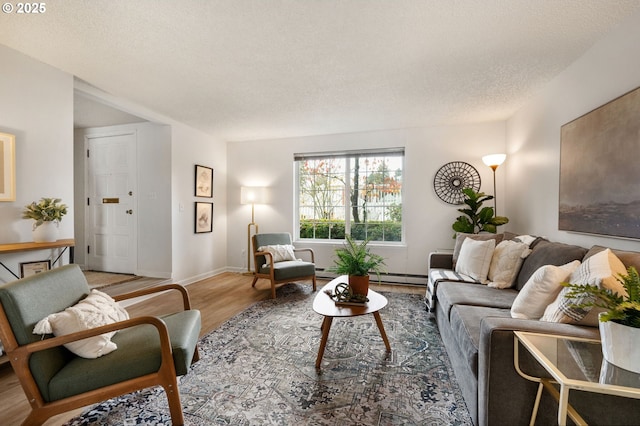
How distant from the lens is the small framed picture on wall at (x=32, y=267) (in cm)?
227

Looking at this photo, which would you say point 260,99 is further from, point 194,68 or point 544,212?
point 544,212

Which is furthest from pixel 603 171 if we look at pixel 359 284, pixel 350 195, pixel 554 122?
pixel 350 195

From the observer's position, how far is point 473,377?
4.59 feet

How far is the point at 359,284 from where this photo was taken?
2242 millimetres

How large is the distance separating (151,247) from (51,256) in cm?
155

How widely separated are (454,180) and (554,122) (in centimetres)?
149

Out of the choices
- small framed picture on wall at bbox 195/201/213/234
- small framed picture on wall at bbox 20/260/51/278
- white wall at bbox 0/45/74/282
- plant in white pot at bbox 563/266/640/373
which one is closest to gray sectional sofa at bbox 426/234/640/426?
plant in white pot at bbox 563/266/640/373

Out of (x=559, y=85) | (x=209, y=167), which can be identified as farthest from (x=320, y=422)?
(x=209, y=167)

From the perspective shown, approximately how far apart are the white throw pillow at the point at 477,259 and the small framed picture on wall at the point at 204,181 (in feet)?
13.1

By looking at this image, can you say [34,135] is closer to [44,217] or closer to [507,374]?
[44,217]

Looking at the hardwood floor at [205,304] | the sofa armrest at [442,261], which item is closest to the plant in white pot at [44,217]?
the hardwood floor at [205,304]

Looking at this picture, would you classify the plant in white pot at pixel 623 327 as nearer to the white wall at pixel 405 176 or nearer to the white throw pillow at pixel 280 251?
the white wall at pixel 405 176

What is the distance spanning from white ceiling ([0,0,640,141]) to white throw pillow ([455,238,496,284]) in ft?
5.54

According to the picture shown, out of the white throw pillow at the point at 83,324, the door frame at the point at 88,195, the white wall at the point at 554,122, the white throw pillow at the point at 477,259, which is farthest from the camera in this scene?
the door frame at the point at 88,195
